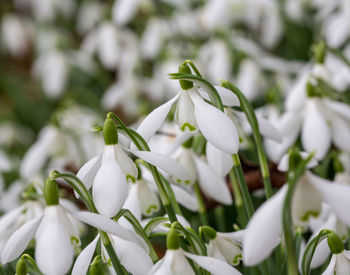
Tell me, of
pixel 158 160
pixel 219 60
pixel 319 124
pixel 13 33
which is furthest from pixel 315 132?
pixel 13 33

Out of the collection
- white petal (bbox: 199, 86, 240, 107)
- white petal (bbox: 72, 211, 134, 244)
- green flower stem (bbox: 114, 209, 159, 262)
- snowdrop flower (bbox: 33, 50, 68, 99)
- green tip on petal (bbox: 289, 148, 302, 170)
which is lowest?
snowdrop flower (bbox: 33, 50, 68, 99)

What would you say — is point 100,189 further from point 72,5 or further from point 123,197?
point 72,5

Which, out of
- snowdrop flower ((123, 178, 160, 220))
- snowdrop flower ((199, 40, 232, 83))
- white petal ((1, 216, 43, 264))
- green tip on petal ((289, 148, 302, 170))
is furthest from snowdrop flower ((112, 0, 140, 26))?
green tip on petal ((289, 148, 302, 170))

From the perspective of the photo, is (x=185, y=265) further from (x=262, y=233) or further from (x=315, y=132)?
(x=315, y=132)

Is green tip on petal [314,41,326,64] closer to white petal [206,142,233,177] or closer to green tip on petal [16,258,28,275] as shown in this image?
white petal [206,142,233,177]

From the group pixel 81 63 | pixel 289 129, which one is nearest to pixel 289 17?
pixel 81 63
